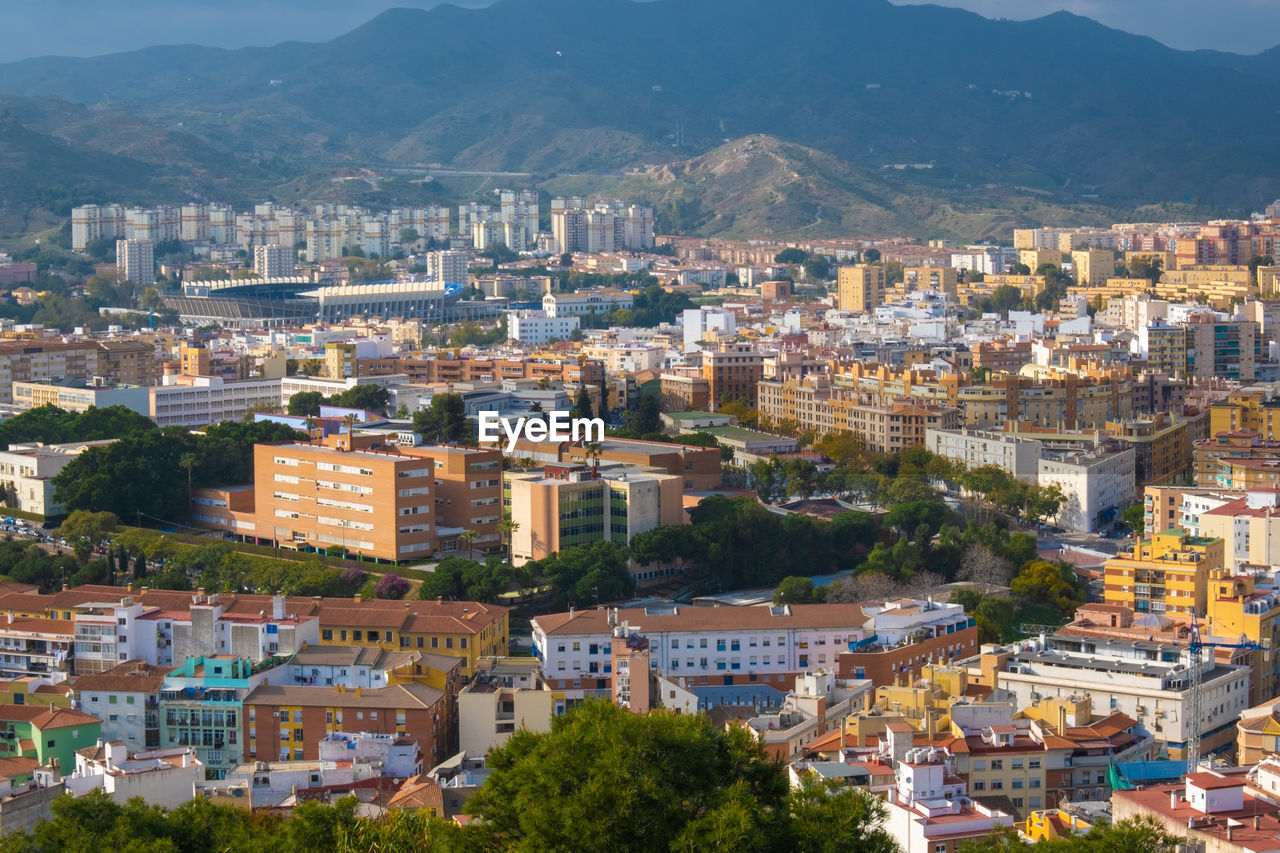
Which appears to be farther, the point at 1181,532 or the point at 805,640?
the point at 1181,532

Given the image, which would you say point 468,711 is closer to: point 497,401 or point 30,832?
point 30,832

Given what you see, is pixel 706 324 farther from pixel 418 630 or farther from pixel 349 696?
pixel 349 696

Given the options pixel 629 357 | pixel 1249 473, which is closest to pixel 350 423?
pixel 629 357

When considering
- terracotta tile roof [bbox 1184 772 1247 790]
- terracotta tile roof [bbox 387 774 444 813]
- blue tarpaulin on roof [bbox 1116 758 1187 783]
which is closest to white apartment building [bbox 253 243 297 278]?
terracotta tile roof [bbox 387 774 444 813]

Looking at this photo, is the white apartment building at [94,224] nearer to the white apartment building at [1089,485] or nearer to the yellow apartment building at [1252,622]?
the white apartment building at [1089,485]

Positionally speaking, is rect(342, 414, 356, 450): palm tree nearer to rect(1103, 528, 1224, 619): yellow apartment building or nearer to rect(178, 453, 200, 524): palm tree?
rect(178, 453, 200, 524): palm tree

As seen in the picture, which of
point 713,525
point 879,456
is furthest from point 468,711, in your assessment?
point 879,456
